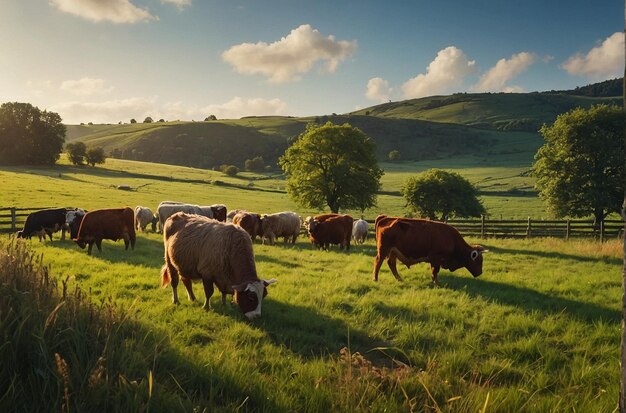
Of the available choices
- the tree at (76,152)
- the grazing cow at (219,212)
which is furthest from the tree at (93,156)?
the grazing cow at (219,212)

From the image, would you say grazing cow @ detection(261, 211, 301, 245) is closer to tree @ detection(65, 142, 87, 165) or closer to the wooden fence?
the wooden fence

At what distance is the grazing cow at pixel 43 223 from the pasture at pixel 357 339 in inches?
185

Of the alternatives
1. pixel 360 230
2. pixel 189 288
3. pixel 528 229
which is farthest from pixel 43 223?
pixel 528 229

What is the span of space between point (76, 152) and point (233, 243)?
3459 inches

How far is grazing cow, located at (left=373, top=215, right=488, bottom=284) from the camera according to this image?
11.7 meters

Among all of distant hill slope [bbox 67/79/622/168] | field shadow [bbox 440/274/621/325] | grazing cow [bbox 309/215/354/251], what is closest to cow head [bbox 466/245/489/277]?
field shadow [bbox 440/274/621/325]

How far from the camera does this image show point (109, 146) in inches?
5733

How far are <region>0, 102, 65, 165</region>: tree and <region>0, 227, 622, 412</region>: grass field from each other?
7641 centimetres

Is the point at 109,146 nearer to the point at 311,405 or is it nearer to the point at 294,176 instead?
the point at 294,176

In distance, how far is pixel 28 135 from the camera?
74562 mm

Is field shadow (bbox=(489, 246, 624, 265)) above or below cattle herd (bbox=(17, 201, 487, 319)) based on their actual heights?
below

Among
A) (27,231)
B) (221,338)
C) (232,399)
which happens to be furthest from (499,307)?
(27,231)

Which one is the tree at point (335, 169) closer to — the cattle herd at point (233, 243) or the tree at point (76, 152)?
the cattle herd at point (233, 243)

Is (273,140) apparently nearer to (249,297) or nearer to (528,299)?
(528,299)
